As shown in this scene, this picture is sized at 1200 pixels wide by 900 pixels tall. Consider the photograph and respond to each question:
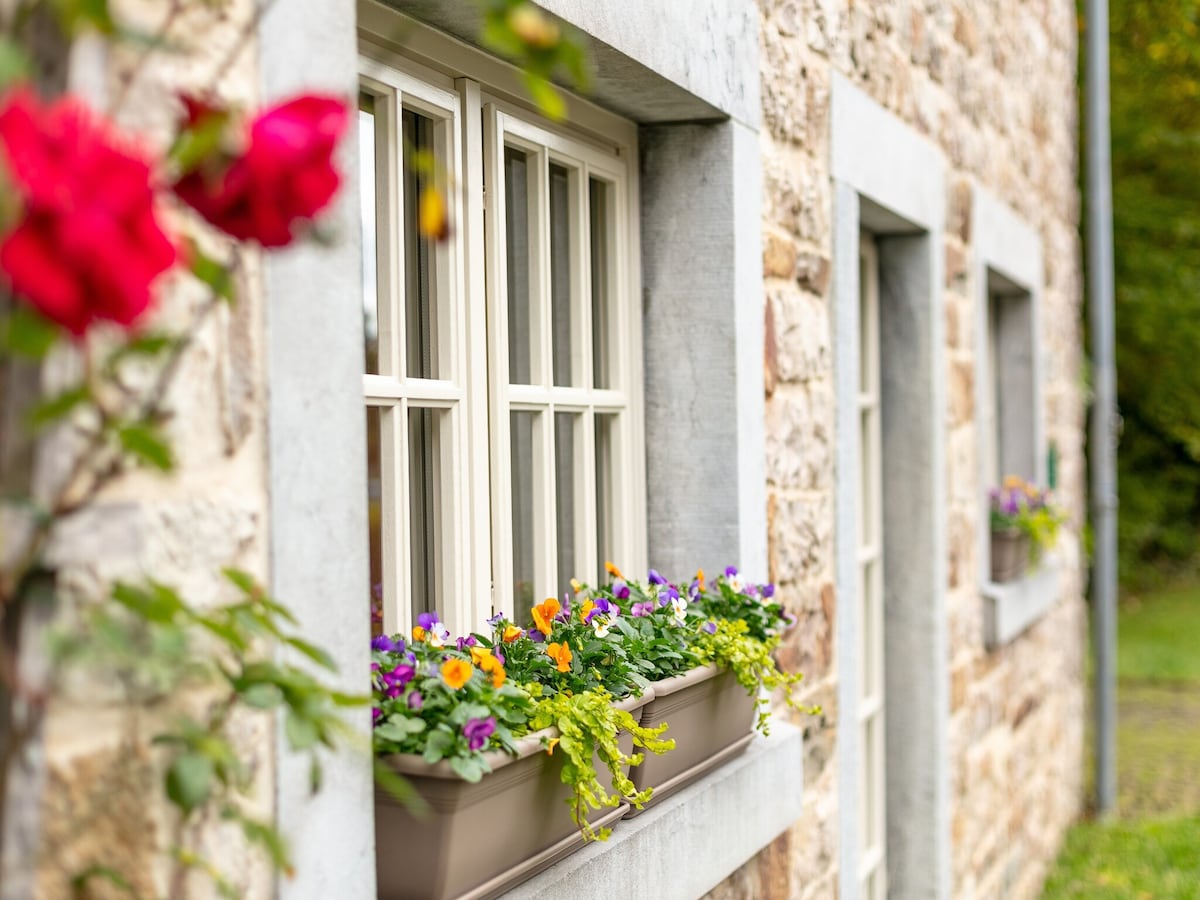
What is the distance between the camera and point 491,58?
2.33 m

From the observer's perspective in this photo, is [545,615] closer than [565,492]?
Yes

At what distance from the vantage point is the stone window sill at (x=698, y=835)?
2104mm

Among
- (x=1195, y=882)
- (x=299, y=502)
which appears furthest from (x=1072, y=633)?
(x=299, y=502)

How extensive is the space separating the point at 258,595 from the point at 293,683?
99 mm

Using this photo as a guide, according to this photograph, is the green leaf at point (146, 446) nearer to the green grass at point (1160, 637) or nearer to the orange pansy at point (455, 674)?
the orange pansy at point (455, 674)

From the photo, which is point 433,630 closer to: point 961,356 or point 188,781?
point 188,781

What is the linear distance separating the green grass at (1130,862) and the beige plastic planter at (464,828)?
15.3 feet

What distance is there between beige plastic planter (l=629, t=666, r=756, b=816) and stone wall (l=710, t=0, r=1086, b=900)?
0.37m

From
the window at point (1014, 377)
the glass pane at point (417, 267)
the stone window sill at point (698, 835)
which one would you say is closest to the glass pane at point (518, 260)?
the glass pane at point (417, 267)

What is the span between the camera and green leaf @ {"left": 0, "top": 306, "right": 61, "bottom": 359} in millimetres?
892

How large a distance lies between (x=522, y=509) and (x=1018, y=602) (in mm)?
3531

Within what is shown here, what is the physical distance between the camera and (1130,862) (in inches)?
252

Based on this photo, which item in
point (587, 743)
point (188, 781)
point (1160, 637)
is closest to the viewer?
point (188, 781)

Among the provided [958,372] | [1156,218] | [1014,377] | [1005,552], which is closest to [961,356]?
[958,372]
